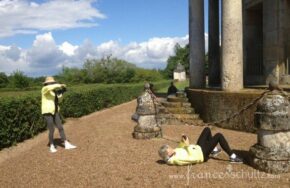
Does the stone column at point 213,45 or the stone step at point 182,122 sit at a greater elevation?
the stone column at point 213,45

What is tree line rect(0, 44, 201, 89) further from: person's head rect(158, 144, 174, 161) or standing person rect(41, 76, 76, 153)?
person's head rect(158, 144, 174, 161)

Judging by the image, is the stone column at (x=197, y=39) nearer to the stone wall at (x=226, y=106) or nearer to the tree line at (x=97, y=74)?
the stone wall at (x=226, y=106)

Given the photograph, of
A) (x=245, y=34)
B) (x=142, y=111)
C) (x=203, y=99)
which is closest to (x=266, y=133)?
(x=142, y=111)

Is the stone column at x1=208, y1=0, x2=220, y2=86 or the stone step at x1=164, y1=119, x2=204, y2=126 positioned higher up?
the stone column at x1=208, y1=0, x2=220, y2=86

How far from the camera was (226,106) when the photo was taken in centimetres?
1228

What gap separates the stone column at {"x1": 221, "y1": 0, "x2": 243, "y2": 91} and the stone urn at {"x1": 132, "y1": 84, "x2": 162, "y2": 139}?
107 inches

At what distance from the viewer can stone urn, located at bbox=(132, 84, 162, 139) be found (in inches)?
435

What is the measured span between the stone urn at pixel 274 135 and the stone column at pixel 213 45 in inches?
468

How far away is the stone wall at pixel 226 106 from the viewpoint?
1132cm

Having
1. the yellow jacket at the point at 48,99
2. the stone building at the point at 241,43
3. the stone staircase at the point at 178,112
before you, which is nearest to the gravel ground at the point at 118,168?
the yellow jacket at the point at 48,99

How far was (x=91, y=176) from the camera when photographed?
24.0 ft

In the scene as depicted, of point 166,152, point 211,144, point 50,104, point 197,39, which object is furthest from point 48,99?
point 197,39

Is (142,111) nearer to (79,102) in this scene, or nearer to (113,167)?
(113,167)

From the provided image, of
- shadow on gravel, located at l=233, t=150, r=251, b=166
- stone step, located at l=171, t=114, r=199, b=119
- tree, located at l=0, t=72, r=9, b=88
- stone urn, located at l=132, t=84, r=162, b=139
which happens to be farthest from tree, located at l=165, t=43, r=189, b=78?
shadow on gravel, located at l=233, t=150, r=251, b=166
